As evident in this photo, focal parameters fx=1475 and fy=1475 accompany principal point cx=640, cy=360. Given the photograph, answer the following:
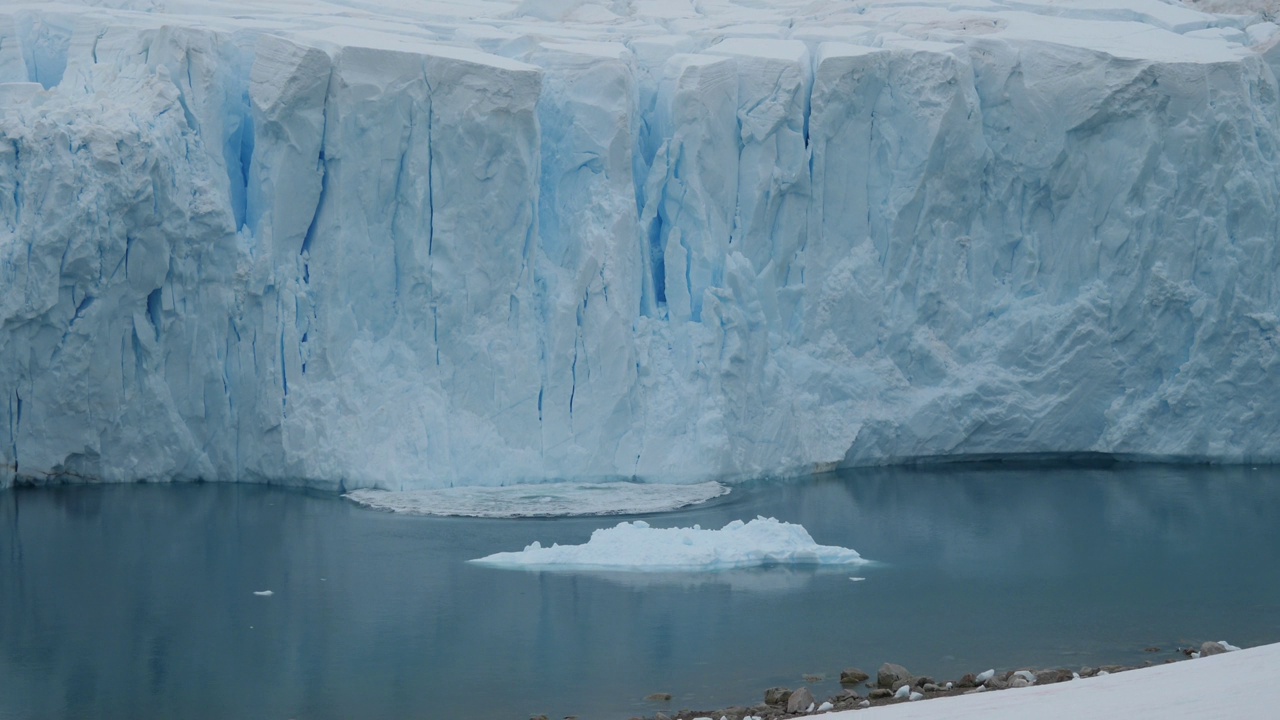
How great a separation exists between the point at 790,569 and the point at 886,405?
460 cm

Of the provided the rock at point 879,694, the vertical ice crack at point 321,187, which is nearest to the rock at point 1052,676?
the rock at point 879,694

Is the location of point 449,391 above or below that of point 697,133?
below

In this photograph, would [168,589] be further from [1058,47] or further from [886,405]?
[1058,47]

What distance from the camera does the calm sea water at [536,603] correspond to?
6.88 meters

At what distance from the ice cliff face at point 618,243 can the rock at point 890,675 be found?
5.71 m

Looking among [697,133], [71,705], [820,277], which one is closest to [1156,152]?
[820,277]

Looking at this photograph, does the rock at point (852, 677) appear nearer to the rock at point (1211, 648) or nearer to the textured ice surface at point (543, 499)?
the rock at point (1211, 648)

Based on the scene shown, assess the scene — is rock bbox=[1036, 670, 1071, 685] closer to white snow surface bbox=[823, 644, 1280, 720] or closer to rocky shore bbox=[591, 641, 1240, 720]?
rocky shore bbox=[591, 641, 1240, 720]

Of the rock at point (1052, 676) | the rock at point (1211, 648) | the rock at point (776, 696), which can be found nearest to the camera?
the rock at point (776, 696)

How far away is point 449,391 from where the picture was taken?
40.7 feet

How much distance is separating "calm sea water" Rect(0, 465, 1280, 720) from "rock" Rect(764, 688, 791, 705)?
0.13 metres

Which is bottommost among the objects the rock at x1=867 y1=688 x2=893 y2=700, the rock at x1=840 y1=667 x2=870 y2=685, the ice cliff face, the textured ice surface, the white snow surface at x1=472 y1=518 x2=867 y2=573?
the rock at x1=867 y1=688 x2=893 y2=700

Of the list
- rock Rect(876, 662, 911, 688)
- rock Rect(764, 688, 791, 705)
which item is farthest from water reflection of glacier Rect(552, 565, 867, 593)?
rock Rect(764, 688, 791, 705)

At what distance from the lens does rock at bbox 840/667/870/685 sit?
6.89 meters
